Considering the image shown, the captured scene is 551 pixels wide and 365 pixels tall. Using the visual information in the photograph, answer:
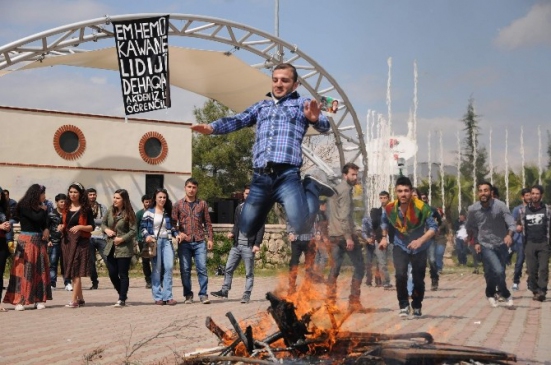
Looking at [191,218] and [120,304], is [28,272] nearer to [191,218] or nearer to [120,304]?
[120,304]

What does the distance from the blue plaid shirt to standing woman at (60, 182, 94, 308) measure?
707cm

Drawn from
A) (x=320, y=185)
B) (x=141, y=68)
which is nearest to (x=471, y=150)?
(x=320, y=185)

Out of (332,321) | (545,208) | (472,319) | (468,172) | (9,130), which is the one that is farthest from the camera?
(9,130)

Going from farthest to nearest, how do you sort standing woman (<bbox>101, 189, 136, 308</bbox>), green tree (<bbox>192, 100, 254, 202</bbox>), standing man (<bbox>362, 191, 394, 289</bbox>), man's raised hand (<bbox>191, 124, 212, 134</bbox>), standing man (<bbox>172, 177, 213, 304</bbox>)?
green tree (<bbox>192, 100, 254, 202</bbox>) < standing man (<bbox>362, 191, 394, 289</bbox>) < standing man (<bbox>172, 177, 213, 304</bbox>) < standing woman (<bbox>101, 189, 136, 308</bbox>) < man's raised hand (<bbox>191, 124, 212, 134</bbox>)

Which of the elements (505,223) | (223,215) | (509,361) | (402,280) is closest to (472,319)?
(402,280)

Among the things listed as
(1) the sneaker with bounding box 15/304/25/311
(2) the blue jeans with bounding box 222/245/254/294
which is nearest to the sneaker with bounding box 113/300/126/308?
(1) the sneaker with bounding box 15/304/25/311

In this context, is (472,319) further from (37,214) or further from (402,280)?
(37,214)

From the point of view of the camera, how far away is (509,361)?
6.18 meters

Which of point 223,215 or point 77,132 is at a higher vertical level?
point 77,132

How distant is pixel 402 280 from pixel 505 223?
298 cm

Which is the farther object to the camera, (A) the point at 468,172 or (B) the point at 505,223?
(B) the point at 505,223

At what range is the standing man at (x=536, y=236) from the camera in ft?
46.4

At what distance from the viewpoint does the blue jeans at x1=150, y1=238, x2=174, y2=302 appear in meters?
12.9

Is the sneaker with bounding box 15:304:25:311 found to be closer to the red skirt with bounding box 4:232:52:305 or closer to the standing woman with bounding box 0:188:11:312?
the red skirt with bounding box 4:232:52:305
